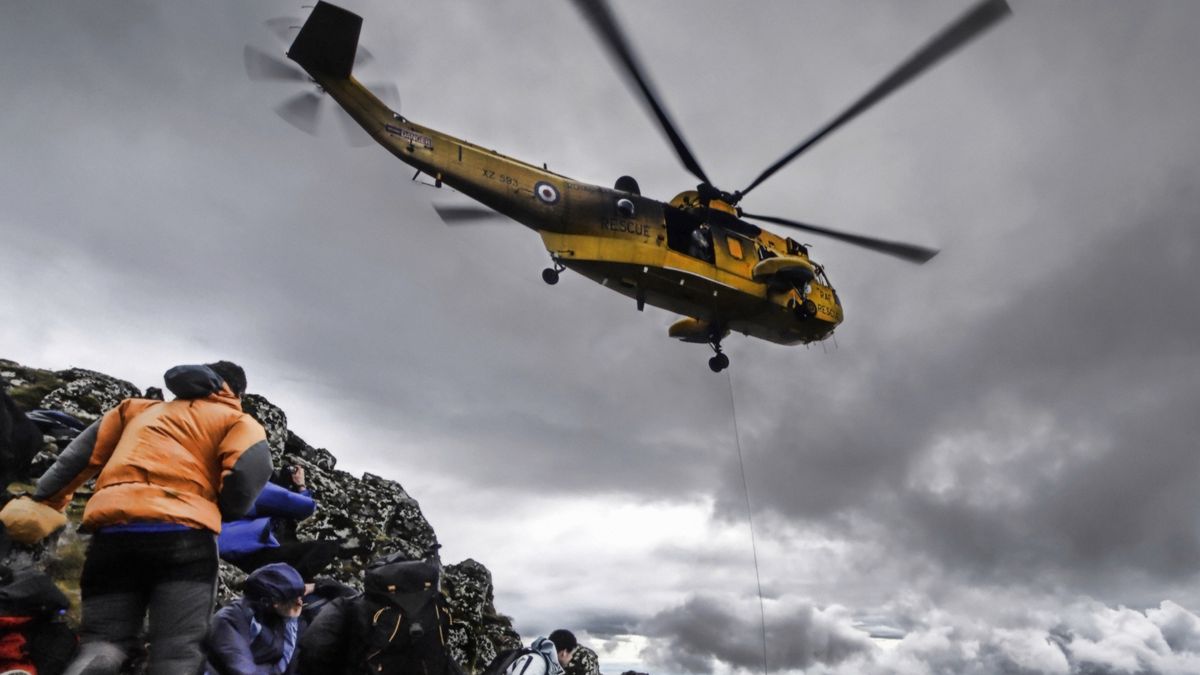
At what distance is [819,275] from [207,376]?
59.2 ft

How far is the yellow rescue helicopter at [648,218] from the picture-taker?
15.0 m

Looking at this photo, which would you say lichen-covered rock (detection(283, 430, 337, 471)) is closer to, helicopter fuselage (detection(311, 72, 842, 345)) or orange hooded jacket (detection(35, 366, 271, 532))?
helicopter fuselage (detection(311, 72, 842, 345))

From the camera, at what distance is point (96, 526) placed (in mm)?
4051

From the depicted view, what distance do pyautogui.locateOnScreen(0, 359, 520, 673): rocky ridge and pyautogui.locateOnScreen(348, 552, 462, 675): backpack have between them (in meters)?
6.39

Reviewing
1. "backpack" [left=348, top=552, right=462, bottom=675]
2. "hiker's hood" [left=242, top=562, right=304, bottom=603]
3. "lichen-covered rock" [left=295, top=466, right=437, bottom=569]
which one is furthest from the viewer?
"lichen-covered rock" [left=295, top=466, right=437, bottom=569]

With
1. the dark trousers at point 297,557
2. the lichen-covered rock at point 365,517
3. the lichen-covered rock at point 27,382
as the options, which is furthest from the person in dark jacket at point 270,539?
the lichen-covered rock at point 27,382

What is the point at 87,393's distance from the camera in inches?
533

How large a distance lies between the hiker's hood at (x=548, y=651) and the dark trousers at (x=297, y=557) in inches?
161

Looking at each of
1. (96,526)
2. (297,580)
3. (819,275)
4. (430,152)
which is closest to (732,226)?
(819,275)

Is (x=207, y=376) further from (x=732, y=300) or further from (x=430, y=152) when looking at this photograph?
(x=732, y=300)

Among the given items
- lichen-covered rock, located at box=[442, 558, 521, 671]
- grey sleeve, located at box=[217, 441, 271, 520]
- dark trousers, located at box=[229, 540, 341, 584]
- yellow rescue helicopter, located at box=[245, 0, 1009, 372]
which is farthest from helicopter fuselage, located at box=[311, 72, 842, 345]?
grey sleeve, located at box=[217, 441, 271, 520]

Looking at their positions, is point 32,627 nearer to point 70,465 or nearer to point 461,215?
point 70,465

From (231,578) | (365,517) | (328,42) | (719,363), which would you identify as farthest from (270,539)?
(719,363)

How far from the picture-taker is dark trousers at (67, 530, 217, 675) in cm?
397
